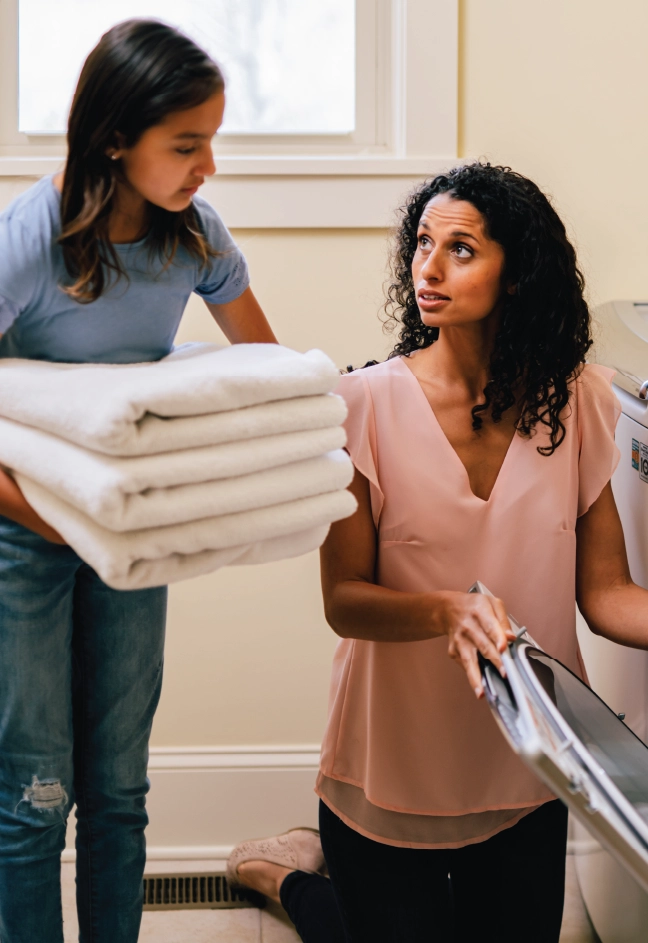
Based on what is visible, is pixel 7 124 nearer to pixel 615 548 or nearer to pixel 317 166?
pixel 317 166

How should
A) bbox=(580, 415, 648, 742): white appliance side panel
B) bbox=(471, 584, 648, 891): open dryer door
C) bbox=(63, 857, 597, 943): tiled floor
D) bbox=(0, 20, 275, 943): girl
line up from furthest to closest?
bbox=(63, 857, 597, 943): tiled floor
bbox=(580, 415, 648, 742): white appliance side panel
bbox=(0, 20, 275, 943): girl
bbox=(471, 584, 648, 891): open dryer door

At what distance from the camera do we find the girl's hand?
0.72 meters

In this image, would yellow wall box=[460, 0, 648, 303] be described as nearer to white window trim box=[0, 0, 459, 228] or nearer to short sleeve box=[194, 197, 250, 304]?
Result: white window trim box=[0, 0, 459, 228]

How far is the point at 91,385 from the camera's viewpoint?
0.61 m

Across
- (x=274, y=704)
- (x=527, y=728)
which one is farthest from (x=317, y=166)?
(x=527, y=728)

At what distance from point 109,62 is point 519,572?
0.67 meters

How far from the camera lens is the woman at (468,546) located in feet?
3.26

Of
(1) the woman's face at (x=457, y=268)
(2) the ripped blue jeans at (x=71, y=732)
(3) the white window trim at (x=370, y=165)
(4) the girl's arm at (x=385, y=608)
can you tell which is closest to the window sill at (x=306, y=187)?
(3) the white window trim at (x=370, y=165)

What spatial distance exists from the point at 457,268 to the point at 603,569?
0.39 meters

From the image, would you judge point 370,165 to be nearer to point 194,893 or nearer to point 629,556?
point 629,556

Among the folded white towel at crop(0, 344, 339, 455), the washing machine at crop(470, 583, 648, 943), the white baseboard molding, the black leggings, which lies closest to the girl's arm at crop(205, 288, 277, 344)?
the folded white towel at crop(0, 344, 339, 455)

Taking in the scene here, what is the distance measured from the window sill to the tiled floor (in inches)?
46.5

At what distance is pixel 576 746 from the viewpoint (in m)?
0.59

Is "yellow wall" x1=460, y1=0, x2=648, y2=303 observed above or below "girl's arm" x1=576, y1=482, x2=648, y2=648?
above
